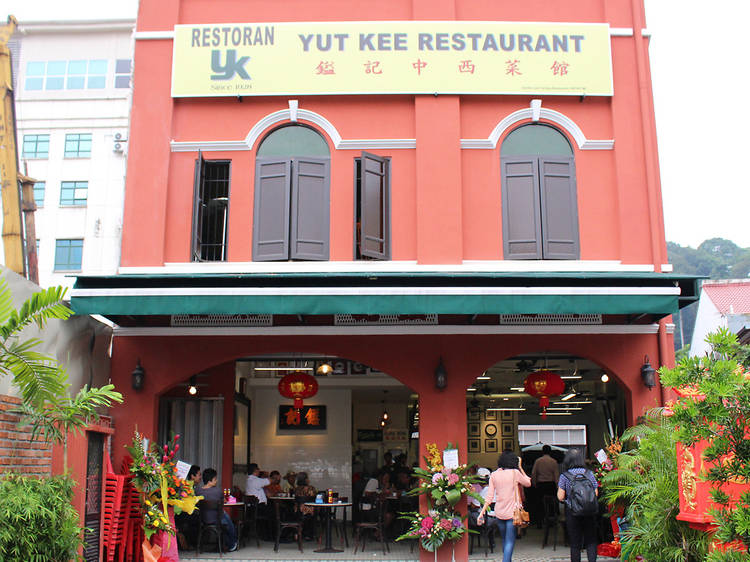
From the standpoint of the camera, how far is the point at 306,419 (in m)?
18.4

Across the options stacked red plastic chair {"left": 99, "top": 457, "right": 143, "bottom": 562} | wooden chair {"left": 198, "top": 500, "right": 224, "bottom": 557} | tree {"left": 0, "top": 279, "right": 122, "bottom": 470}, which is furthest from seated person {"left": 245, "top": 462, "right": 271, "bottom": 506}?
tree {"left": 0, "top": 279, "right": 122, "bottom": 470}

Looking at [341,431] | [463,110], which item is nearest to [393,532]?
[341,431]

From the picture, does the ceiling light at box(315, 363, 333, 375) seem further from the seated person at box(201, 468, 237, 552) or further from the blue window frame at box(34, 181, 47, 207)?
the blue window frame at box(34, 181, 47, 207)

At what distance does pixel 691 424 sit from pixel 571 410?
53.0ft

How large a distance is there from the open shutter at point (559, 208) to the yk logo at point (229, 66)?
5.14 metres

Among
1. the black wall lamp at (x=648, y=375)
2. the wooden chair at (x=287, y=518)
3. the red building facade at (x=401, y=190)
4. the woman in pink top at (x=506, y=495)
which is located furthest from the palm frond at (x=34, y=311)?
the black wall lamp at (x=648, y=375)

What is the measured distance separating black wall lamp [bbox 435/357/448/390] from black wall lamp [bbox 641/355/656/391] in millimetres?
3063

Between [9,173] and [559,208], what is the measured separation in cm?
1328

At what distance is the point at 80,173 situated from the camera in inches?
1506

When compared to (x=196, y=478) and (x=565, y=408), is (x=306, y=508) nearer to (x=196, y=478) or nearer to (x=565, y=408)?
(x=196, y=478)

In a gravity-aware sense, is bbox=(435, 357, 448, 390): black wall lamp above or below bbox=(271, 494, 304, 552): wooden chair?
above

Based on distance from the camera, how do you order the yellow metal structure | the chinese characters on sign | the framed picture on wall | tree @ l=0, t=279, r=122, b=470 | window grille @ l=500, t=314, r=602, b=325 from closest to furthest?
1. tree @ l=0, t=279, r=122, b=470
2. window grille @ l=500, t=314, r=602, b=325
3. the chinese characters on sign
4. the yellow metal structure
5. the framed picture on wall

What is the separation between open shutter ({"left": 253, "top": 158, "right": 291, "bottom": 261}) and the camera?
1257 centimetres

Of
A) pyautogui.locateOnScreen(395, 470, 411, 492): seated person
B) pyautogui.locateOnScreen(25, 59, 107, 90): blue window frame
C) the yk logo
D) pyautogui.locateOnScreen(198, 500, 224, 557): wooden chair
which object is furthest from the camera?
pyautogui.locateOnScreen(25, 59, 107, 90): blue window frame
